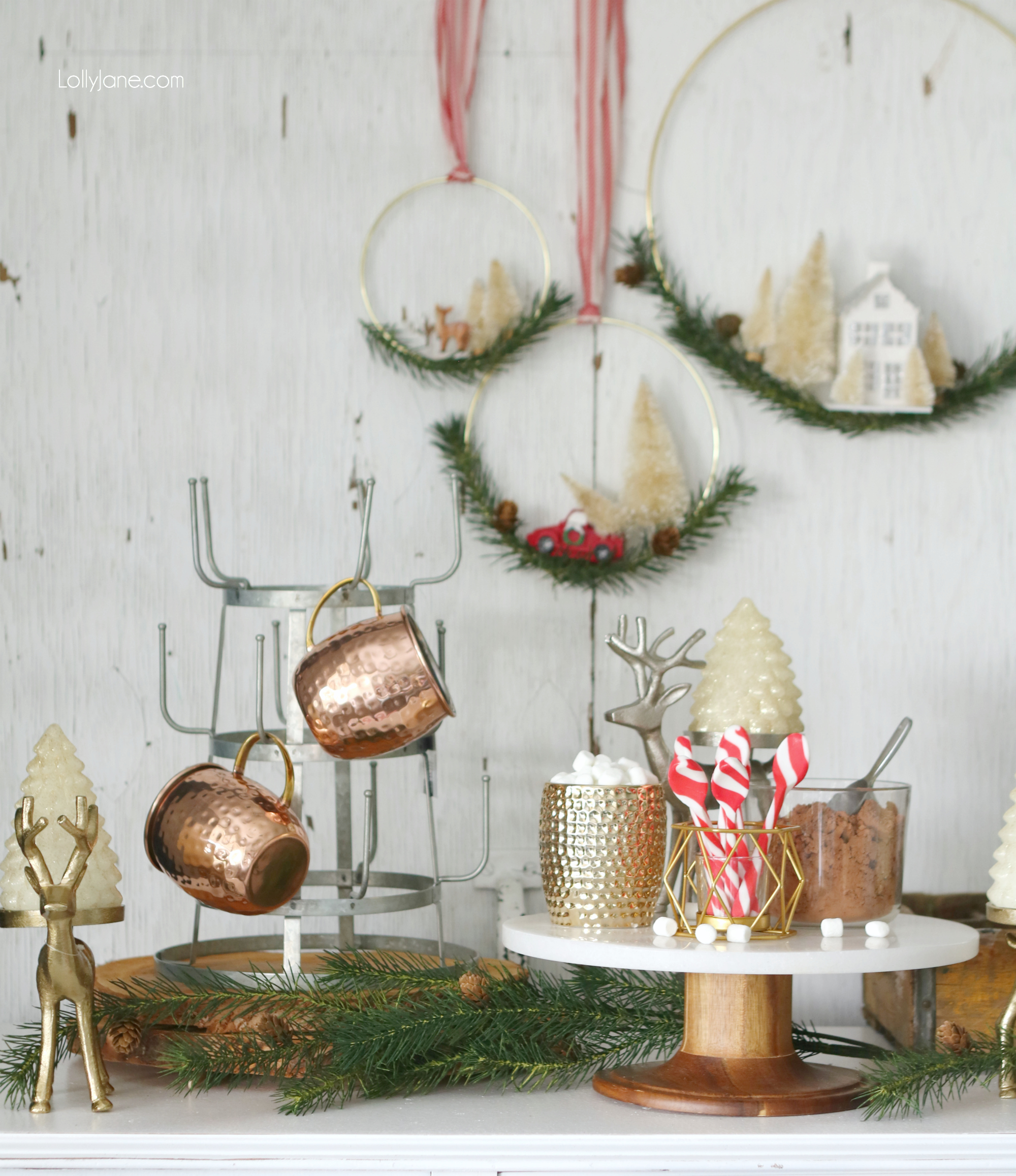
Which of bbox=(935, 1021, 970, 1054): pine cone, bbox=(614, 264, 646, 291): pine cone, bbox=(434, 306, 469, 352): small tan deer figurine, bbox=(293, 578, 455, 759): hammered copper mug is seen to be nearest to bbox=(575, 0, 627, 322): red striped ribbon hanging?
bbox=(614, 264, 646, 291): pine cone

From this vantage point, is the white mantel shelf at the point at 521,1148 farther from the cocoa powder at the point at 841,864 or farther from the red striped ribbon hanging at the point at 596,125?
the red striped ribbon hanging at the point at 596,125

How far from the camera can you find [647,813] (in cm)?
95

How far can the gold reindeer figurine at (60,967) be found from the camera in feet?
2.90

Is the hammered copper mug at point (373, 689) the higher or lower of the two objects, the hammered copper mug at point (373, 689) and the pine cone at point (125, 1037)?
the higher

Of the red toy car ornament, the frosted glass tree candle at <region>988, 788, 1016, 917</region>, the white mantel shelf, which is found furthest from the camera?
the red toy car ornament

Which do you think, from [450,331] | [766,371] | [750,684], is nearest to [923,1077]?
[750,684]

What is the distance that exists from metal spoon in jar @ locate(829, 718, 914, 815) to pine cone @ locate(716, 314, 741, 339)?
0.45 meters

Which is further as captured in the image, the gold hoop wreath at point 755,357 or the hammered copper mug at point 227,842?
the gold hoop wreath at point 755,357

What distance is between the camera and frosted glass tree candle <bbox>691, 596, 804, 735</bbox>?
40.0 inches

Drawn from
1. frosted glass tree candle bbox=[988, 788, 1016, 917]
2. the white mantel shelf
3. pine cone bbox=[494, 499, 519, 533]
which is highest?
pine cone bbox=[494, 499, 519, 533]

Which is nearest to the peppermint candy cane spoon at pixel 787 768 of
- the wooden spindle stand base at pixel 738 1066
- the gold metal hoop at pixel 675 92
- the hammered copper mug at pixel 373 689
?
the wooden spindle stand base at pixel 738 1066

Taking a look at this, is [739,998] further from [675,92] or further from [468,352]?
[675,92]

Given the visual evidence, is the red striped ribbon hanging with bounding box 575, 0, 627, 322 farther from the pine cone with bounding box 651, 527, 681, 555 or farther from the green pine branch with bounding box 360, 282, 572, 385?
the pine cone with bounding box 651, 527, 681, 555

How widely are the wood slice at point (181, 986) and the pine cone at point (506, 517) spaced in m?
0.41
